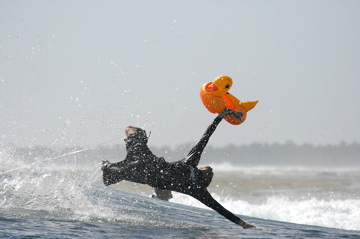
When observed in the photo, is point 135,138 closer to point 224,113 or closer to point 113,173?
point 113,173

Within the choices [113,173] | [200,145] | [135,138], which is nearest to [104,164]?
[113,173]

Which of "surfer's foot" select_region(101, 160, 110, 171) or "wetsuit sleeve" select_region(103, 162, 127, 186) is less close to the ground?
"surfer's foot" select_region(101, 160, 110, 171)

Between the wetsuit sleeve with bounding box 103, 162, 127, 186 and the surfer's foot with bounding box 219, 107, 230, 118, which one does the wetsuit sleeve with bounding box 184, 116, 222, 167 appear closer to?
the surfer's foot with bounding box 219, 107, 230, 118

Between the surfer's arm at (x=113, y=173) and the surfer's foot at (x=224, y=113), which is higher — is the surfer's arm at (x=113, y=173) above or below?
below

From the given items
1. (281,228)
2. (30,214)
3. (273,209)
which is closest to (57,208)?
(30,214)

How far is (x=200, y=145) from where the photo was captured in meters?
11.0

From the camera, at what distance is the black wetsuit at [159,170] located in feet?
35.3

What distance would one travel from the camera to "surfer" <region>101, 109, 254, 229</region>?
35.3 feet

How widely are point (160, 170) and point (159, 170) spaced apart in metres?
0.02

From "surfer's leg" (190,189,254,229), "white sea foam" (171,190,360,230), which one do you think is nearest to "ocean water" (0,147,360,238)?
"surfer's leg" (190,189,254,229)

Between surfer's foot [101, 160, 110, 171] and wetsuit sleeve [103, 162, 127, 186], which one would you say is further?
surfer's foot [101, 160, 110, 171]

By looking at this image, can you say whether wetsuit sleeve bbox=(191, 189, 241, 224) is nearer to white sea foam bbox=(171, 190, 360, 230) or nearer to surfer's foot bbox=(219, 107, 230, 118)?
surfer's foot bbox=(219, 107, 230, 118)

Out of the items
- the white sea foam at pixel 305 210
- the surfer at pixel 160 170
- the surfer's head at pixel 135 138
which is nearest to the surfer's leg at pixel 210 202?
the surfer at pixel 160 170

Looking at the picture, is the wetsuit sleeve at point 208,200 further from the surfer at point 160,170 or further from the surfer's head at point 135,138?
the surfer's head at point 135,138
